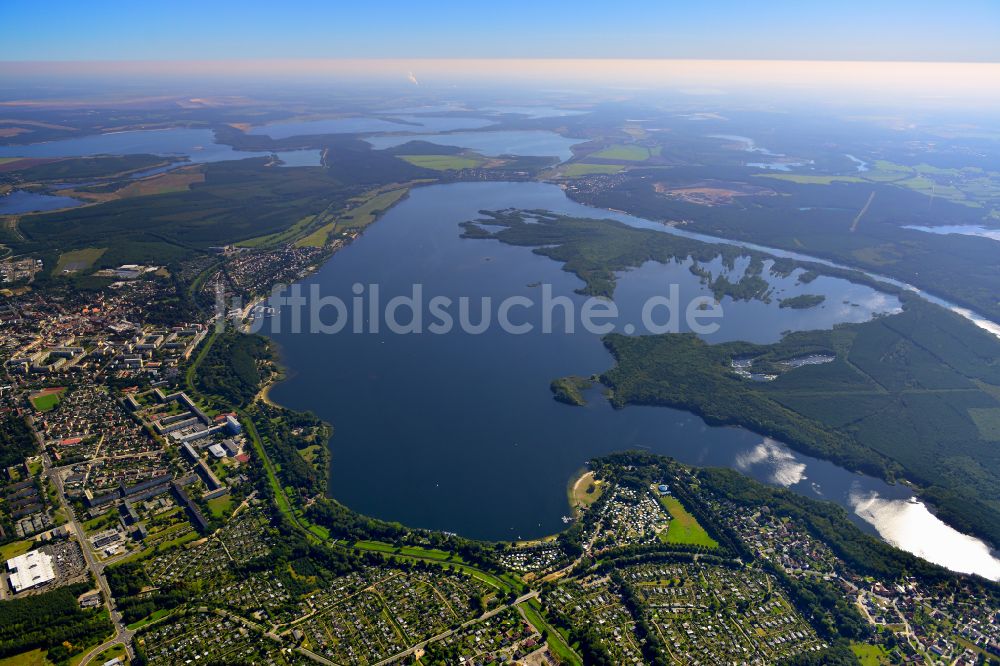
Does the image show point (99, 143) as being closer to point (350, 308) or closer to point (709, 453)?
point (350, 308)

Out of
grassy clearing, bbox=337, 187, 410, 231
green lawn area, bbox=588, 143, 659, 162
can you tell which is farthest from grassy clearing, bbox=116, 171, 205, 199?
green lawn area, bbox=588, 143, 659, 162

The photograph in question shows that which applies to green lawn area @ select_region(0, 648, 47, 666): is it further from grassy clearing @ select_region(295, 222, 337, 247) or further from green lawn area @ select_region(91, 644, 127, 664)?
grassy clearing @ select_region(295, 222, 337, 247)

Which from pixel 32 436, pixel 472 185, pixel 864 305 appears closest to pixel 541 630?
pixel 32 436

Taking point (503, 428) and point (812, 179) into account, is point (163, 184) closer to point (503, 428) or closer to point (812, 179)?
point (503, 428)

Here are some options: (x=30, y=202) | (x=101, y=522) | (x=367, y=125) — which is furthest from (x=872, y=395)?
(x=367, y=125)

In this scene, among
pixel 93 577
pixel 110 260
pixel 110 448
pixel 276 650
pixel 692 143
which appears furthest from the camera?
pixel 692 143

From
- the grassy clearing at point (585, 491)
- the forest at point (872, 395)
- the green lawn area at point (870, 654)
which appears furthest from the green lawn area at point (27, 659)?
the forest at point (872, 395)

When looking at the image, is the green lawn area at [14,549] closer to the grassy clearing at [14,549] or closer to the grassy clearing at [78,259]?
the grassy clearing at [14,549]
